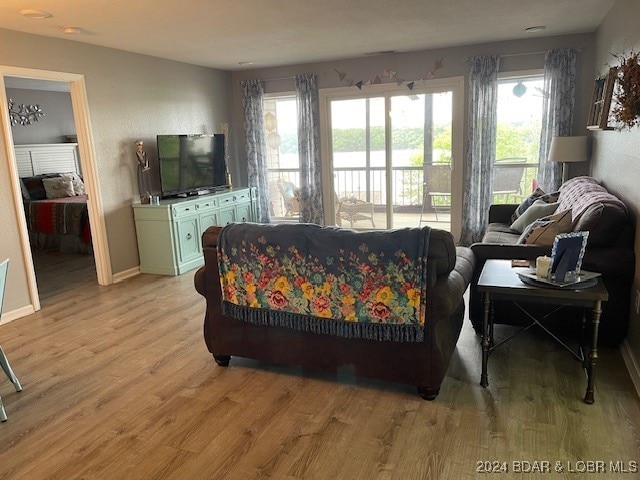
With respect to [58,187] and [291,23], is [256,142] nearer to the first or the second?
[291,23]

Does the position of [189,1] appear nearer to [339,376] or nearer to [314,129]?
[339,376]

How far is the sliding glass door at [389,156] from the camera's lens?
247 inches

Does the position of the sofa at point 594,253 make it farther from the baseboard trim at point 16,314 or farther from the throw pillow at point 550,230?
the baseboard trim at point 16,314

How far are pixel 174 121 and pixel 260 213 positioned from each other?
193 centimetres

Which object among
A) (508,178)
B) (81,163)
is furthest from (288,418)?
(508,178)

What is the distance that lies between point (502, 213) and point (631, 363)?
252 cm

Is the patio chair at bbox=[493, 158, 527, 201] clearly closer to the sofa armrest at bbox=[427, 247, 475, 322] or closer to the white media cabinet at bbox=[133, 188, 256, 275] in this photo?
the white media cabinet at bbox=[133, 188, 256, 275]

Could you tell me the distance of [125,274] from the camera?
534 centimetres

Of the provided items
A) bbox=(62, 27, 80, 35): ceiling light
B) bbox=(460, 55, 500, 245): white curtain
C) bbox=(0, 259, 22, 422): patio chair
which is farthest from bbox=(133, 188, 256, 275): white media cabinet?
bbox=(460, 55, 500, 245): white curtain

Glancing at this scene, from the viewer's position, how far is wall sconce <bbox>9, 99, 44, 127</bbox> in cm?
752

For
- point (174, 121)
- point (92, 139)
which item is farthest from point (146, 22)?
point (174, 121)

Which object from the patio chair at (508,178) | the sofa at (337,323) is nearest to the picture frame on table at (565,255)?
the sofa at (337,323)

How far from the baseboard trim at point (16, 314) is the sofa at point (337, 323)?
2240 mm

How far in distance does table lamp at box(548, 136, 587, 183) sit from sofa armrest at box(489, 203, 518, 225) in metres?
0.76
